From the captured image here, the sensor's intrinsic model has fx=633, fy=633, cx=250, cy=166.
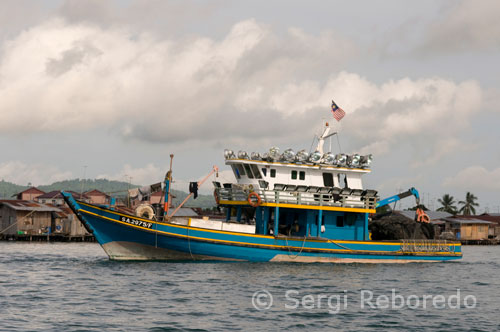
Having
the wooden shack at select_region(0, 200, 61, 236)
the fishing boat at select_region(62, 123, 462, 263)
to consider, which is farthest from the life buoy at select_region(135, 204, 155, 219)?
the wooden shack at select_region(0, 200, 61, 236)

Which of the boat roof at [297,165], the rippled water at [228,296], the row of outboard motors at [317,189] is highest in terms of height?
the boat roof at [297,165]

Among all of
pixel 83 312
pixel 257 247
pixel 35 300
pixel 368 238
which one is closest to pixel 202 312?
pixel 83 312

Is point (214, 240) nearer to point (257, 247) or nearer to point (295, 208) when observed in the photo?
point (257, 247)

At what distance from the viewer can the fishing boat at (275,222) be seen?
34.1 meters

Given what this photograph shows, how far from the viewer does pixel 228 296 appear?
80.6 feet

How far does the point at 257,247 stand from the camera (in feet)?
114

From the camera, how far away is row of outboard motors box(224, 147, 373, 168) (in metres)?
37.5

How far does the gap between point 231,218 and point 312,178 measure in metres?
6.46

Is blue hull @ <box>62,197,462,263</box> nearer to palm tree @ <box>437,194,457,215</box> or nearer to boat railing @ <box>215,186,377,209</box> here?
boat railing @ <box>215,186,377,209</box>

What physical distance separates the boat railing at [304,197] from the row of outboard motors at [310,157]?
196 cm

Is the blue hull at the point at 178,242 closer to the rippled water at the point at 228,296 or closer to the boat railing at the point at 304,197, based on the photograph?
the rippled water at the point at 228,296

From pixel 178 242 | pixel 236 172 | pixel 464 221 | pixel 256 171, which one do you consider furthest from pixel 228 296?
pixel 464 221

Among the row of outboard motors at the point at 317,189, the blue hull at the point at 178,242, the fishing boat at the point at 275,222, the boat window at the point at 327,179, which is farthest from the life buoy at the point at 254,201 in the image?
the boat window at the point at 327,179

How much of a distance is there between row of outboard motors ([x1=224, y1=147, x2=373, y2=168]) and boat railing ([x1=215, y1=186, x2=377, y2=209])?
1.96 metres
